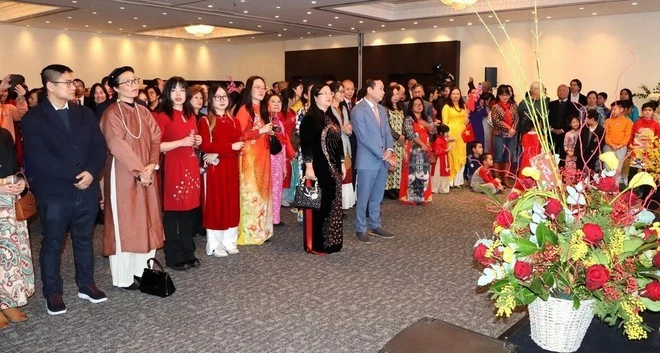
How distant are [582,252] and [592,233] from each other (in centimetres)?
6

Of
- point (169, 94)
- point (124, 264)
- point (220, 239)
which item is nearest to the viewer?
point (124, 264)

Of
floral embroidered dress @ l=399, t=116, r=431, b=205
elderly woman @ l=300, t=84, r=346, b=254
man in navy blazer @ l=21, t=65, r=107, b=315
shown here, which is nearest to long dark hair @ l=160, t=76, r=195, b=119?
man in navy blazer @ l=21, t=65, r=107, b=315

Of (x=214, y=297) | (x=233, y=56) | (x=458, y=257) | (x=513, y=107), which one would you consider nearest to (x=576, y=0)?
(x=513, y=107)

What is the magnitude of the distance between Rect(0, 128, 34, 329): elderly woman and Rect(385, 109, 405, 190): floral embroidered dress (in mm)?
4415

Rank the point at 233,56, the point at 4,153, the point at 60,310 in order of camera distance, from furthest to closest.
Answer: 1. the point at 233,56
2. the point at 60,310
3. the point at 4,153

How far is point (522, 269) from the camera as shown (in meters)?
1.64

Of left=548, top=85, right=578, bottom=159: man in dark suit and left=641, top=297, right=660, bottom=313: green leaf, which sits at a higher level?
left=548, top=85, right=578, bottom=159: man in dark suit

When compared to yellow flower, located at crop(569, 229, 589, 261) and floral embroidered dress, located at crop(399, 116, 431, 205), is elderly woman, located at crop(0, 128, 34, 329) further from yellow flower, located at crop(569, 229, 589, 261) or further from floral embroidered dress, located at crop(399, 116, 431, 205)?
floral embroidered dress, located at crop(399, 116, 431, 205)

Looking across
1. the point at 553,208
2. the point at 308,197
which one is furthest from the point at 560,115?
the point at 553,208

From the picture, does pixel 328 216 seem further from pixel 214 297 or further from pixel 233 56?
pixel 233 56

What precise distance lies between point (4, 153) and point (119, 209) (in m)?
0.82

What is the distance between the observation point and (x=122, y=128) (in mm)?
3857

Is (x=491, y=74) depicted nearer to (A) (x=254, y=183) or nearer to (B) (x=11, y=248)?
(A) (x=254, y=183)

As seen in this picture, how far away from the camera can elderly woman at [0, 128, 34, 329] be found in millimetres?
3332
